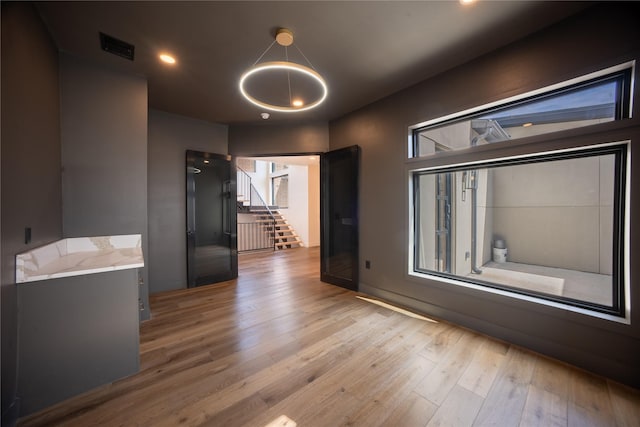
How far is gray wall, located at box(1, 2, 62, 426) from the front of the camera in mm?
1377

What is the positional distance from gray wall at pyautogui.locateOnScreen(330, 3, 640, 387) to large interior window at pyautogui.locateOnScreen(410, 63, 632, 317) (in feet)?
0.44

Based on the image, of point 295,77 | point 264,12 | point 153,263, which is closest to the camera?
point 264,12

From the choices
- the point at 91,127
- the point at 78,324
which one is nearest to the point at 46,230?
the point at 78,324

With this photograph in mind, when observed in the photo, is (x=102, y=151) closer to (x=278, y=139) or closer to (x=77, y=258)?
(x=77, y=258)

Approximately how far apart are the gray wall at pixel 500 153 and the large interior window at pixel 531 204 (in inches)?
5.3

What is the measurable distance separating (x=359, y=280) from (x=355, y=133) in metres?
2.37

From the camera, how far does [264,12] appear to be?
185 centimetres

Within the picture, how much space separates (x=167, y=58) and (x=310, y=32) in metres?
1.55

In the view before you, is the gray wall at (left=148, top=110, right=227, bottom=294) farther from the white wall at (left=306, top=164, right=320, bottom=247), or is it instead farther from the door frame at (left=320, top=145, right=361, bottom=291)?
the white wall at (left=306, top=164, right=320, bottom=247)

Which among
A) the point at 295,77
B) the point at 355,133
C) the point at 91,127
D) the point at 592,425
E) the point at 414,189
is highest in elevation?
the point at 295,77

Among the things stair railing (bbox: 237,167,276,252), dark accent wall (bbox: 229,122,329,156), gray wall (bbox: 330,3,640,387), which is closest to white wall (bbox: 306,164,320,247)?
stair railing (bbox: 237,167,276,252)

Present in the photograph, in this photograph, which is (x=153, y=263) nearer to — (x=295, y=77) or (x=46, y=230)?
(x=46, y=230)

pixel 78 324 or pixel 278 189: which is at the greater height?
pixel 278 189

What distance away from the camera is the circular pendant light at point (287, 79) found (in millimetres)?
1900
